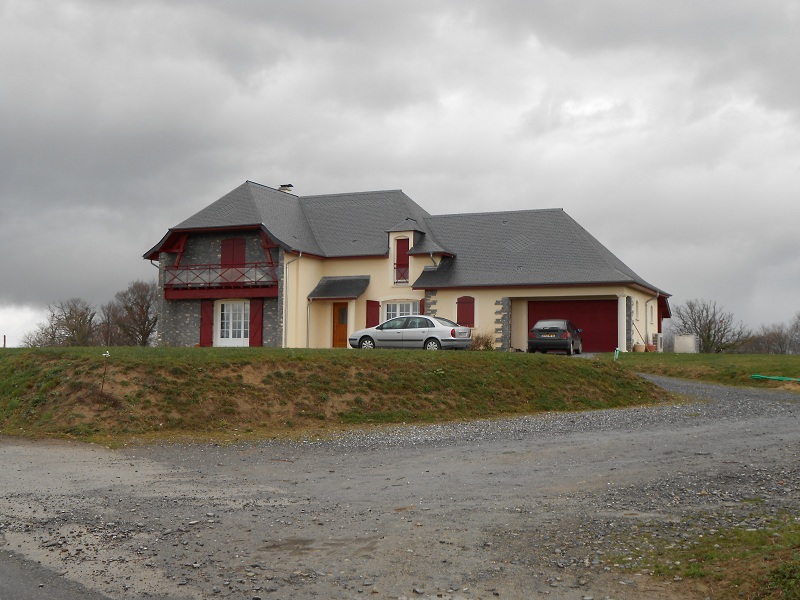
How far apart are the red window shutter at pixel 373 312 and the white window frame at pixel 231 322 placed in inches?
209

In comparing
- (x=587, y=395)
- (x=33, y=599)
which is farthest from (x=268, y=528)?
(x=587, y=395)

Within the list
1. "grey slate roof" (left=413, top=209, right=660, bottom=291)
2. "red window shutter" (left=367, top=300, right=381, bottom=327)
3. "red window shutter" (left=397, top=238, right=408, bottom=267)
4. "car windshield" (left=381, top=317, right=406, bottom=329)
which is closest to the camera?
"car windshield" (left=381, top=317, right=406, bottom=329)

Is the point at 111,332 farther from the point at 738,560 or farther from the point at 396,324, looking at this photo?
the point at 738,560

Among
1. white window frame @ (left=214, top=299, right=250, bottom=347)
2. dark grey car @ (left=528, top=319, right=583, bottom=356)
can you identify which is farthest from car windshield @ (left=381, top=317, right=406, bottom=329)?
white window frame @ (left=214, top=299, right=250, bottom=347)

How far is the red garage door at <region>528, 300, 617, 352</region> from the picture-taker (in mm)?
36750

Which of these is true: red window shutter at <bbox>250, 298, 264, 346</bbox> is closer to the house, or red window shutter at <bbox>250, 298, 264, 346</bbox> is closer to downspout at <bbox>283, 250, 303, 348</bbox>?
the house

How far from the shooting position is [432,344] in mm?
29016

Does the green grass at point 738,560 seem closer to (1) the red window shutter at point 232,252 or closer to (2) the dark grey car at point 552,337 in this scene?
(2) the dark grey car at point 552,337

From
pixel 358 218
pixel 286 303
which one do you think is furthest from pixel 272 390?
pixel 358 218

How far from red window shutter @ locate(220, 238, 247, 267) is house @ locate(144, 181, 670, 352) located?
4cm

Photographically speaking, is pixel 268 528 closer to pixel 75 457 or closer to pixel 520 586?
pixel 520 586

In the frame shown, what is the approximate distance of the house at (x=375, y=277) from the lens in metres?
37.1

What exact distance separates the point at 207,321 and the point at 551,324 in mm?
15256

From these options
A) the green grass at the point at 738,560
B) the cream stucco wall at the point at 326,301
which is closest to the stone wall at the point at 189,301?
the cream stucco wall at the point at 326,301
